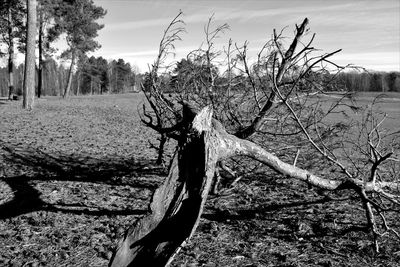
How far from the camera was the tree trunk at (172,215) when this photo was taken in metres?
2.15

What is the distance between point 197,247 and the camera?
358 centimetres

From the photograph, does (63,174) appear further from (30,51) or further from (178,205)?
(30,51)

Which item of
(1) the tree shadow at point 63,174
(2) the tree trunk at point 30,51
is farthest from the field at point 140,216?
(2) the tree trunk at point 30,51

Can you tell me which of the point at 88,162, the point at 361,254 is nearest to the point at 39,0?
the point at 88,162


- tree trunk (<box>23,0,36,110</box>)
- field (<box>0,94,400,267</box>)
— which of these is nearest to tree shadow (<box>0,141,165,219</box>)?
field (<box>0,94,400,267</box>)

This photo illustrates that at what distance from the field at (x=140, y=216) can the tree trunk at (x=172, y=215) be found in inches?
46.8

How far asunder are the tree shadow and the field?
0.6 inches

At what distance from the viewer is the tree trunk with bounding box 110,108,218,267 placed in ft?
7.04

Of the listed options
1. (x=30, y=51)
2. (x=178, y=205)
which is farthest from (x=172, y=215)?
(x=30, y=51)

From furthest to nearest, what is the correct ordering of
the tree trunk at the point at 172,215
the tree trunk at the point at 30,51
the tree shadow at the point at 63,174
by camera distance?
the tree trunk at the point at 30,51 → the tree shadow at the point at 63,174 → the tree trunk at the point at 172,215

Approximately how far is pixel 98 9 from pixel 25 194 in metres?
30.7

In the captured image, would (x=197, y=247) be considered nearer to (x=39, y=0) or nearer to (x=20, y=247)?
(x=20, y=247)

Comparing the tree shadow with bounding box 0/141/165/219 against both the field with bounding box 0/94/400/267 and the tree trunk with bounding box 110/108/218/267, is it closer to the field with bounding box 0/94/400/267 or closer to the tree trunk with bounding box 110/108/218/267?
the field with bounding box 0/94/400/267

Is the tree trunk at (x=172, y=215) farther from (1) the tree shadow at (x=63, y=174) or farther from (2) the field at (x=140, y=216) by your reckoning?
(1) the tree shadow at (x=63, y=174)
